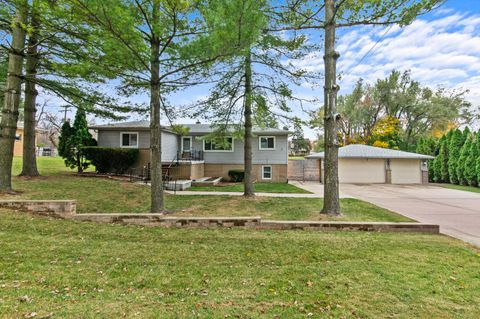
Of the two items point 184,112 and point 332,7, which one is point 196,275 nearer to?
point 184,112

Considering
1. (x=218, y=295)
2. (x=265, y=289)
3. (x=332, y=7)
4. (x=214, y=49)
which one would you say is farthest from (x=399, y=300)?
(x=332, y=7)

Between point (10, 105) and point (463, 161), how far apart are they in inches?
1068

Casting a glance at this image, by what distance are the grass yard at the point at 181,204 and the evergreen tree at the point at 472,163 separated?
50.8ft

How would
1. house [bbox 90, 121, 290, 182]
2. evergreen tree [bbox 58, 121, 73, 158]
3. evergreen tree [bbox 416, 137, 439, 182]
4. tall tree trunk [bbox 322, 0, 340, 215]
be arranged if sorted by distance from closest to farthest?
tall tree trunk [bbox 322, 0, 340, 215], evergreen tree [bbox 58, 121, 73, 158], house [bbox 90, 121, 290, 182], evergreen tree [bbox 416, 137, 439, 182]

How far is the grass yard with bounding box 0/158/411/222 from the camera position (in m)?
7.22

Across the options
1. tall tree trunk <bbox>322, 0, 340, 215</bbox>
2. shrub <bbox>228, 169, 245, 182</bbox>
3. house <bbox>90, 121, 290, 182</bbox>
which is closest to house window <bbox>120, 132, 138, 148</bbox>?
house <bbox>90, 121, 290, 182</bbox>

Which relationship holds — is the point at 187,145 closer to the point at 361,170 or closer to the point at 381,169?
the point at 361,170

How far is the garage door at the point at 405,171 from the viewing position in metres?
19.8

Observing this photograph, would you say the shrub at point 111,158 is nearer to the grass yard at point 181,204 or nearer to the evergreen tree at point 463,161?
the grass yard at point 181,204

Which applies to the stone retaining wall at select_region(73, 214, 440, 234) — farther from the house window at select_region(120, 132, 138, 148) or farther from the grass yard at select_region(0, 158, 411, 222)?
the house window at select_region(120, 132, 138, 148)

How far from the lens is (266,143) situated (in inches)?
718

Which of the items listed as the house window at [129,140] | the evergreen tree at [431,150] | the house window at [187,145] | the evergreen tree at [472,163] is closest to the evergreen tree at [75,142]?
the house window at [129,140]

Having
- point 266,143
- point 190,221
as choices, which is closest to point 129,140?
point 266,143

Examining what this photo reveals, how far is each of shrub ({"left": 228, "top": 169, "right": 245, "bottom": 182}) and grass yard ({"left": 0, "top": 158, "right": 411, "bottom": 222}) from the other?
766 cm
